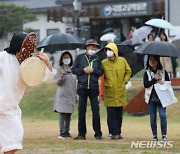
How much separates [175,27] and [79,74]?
351 inches

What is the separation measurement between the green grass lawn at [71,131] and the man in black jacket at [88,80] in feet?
1.17

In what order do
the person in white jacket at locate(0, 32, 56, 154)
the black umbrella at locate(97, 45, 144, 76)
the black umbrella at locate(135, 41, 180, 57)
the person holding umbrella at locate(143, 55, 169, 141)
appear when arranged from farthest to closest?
the black umbrella at locate(97, 45, 144, 76), the person holding umbrella at locate(143, 55, 169, 141), the black umbrella at locate(135, 41, 180, 57), the person in white jacket at locate(0, 32, 56, 154)

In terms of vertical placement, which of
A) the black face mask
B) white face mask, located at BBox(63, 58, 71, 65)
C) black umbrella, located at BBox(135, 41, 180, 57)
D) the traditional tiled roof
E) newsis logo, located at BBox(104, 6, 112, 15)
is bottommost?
white face mask, located at BBox(63, 58, 71, 65)

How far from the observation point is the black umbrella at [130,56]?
13828mm

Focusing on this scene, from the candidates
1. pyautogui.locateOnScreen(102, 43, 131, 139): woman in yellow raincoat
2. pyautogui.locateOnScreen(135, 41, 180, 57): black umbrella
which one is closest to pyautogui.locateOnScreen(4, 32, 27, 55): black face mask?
pyautogui.locateOnScreen(135, 41, 180, 57): black umbrella

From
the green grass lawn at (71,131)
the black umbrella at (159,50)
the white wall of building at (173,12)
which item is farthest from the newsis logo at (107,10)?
the black umbrella at (159,50)

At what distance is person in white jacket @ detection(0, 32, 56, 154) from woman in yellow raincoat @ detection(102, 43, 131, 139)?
5.43 meters

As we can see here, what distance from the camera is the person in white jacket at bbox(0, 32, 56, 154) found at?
7.18 meters

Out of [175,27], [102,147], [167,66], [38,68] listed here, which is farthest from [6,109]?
[175,27]

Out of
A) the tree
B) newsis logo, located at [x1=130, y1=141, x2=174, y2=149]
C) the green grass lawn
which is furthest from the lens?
the tree

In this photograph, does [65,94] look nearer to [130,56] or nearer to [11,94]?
[130,56]

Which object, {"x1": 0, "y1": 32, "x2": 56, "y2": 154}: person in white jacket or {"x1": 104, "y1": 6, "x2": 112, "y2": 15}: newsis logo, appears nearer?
{"x1": 0, "y1": 32, "x2": 56, "y2": 154}: person in white jacket

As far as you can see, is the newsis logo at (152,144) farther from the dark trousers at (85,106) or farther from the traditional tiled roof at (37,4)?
the traditional tiled roof at (37,4)

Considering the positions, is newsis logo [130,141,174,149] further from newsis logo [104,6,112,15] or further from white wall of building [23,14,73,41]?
white wall of building [23,14,73,41]
